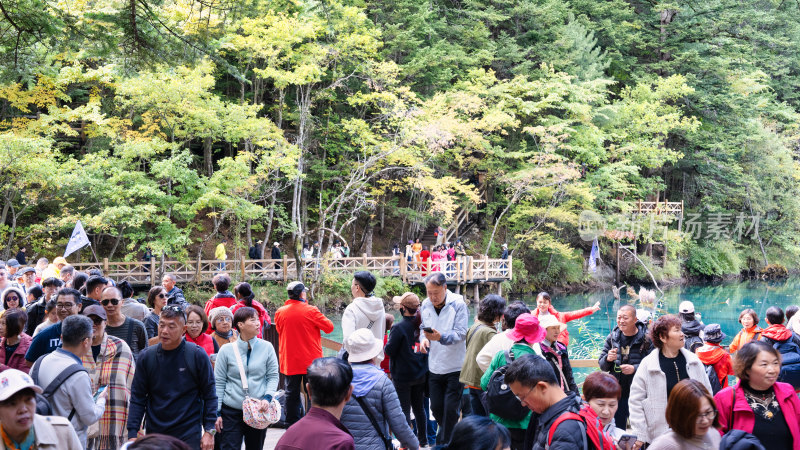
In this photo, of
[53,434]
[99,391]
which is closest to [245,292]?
[99,391]

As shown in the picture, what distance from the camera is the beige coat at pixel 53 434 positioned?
2645 mm

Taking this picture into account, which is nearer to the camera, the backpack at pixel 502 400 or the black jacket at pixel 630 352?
the backpack at pixel 502 400

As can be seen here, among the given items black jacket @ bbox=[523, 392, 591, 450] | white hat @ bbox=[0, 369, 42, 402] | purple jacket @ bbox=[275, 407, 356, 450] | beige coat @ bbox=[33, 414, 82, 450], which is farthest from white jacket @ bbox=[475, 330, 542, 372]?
white hat @ bbox=[0, 369, 42, 402]

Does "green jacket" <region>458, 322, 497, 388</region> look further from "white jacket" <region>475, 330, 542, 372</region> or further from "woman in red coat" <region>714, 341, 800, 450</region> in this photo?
"woman in red coat" <region>714, 341, 800, 450</region>

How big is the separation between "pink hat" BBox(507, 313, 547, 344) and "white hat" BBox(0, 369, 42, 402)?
2.43 meters

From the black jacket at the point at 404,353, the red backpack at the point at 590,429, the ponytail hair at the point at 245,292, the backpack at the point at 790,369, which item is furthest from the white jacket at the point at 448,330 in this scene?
the backpack at the point at 790,369

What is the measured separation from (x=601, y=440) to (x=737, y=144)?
32884 millimetres

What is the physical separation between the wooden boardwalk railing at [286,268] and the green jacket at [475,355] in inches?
570

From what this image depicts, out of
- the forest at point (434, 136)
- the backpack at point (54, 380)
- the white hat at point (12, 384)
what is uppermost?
the forest at point (434, 136)

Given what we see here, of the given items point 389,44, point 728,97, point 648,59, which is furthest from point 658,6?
point 389,44

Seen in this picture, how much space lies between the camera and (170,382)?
3672mm

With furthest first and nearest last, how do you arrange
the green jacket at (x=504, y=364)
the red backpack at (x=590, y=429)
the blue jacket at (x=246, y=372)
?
the blue jacket at (x=246, y=372)
the green jacket at (x=504, y=364)
the red backpack at (x=590, y=429)

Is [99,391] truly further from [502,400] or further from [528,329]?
[528,329]

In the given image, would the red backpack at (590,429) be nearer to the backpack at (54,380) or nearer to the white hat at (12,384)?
the white hat at (12,384)
